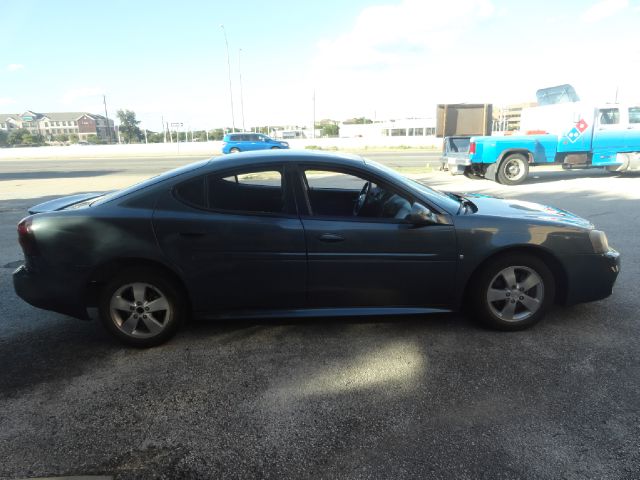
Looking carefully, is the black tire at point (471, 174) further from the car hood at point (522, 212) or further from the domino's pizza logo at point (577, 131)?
the car hood at point (522, 212)

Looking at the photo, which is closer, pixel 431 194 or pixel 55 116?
pixel 431 194

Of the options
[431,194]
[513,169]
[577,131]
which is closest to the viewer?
[431,194]

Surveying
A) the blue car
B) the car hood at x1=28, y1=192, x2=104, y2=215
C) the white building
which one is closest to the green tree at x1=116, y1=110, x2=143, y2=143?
the white building

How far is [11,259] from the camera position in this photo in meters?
5.89

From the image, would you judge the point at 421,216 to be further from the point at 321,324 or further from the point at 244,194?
the point at 244,194

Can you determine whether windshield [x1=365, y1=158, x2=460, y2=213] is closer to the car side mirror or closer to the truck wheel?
the car side mirror

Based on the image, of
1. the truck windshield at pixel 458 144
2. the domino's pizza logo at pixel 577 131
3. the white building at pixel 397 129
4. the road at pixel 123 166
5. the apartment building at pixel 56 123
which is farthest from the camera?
the apartment building at pixel 56 123

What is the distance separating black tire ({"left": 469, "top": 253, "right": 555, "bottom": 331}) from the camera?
3.47 meters

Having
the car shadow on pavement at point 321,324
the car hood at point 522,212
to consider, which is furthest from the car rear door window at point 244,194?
the car hood at point 522,212

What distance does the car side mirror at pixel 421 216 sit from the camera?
130 inches

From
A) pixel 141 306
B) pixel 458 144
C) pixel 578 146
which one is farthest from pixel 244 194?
pixel 578 146

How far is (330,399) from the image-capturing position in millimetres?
2762

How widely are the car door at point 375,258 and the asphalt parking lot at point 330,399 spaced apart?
1.24 feet

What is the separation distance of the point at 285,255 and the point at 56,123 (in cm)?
15070
